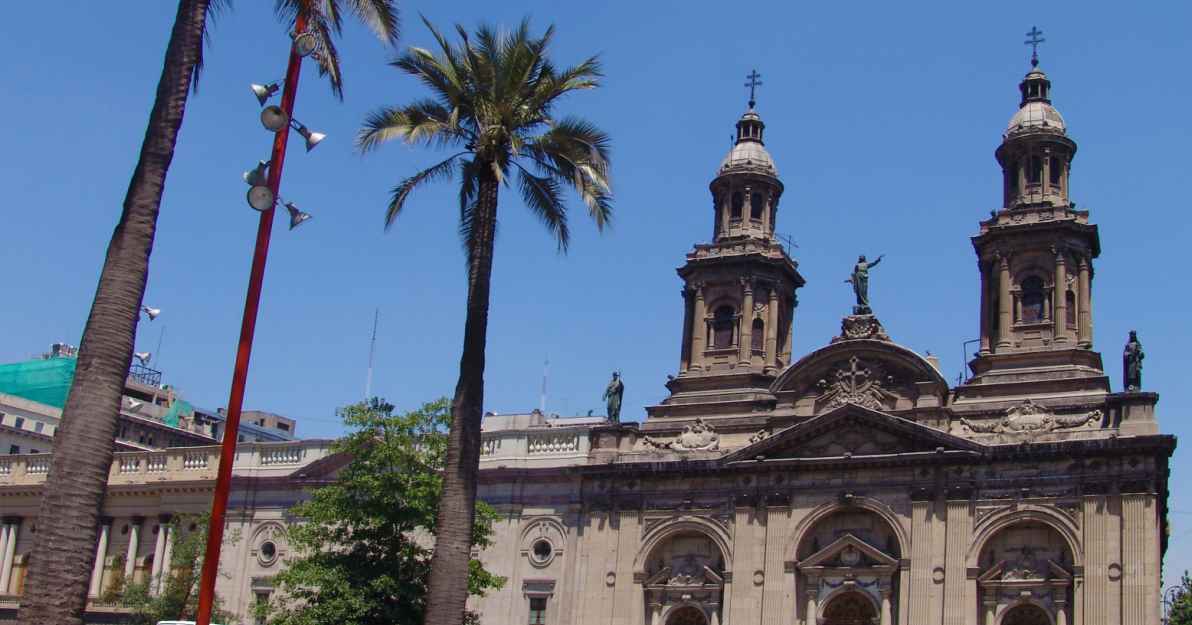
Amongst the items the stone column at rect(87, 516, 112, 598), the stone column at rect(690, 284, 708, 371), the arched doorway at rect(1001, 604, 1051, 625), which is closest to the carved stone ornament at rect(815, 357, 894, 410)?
the stone column at rect(690, 284, 708, 371)

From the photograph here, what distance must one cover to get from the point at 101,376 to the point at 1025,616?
1443 inches

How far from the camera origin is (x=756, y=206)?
61375 mm

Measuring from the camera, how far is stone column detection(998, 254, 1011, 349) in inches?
2079

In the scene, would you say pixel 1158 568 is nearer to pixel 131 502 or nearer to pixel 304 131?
pixel 304 131

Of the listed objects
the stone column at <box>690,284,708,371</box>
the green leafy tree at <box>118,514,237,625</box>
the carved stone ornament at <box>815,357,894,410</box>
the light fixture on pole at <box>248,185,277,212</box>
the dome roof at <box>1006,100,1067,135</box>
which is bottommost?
the green leafy tree at <box>118,514,237,625</box>

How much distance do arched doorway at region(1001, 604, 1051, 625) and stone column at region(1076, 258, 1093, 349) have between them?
1026cm

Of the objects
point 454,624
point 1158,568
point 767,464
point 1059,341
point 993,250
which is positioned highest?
point 993,250

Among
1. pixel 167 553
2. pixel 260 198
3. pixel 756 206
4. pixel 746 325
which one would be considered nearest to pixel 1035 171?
pixel 756 206

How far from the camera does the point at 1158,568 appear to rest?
45.3m

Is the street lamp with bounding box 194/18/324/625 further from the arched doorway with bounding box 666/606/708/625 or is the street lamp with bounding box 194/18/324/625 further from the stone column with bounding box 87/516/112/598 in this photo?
the stone column with bounding box 87/516/112/598

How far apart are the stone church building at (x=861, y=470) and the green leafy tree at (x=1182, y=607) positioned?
980 inches

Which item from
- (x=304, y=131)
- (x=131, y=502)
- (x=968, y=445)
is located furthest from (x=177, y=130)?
(x=131, y=502)

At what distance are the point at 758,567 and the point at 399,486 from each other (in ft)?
50.6

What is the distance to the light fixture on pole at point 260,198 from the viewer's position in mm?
21188
